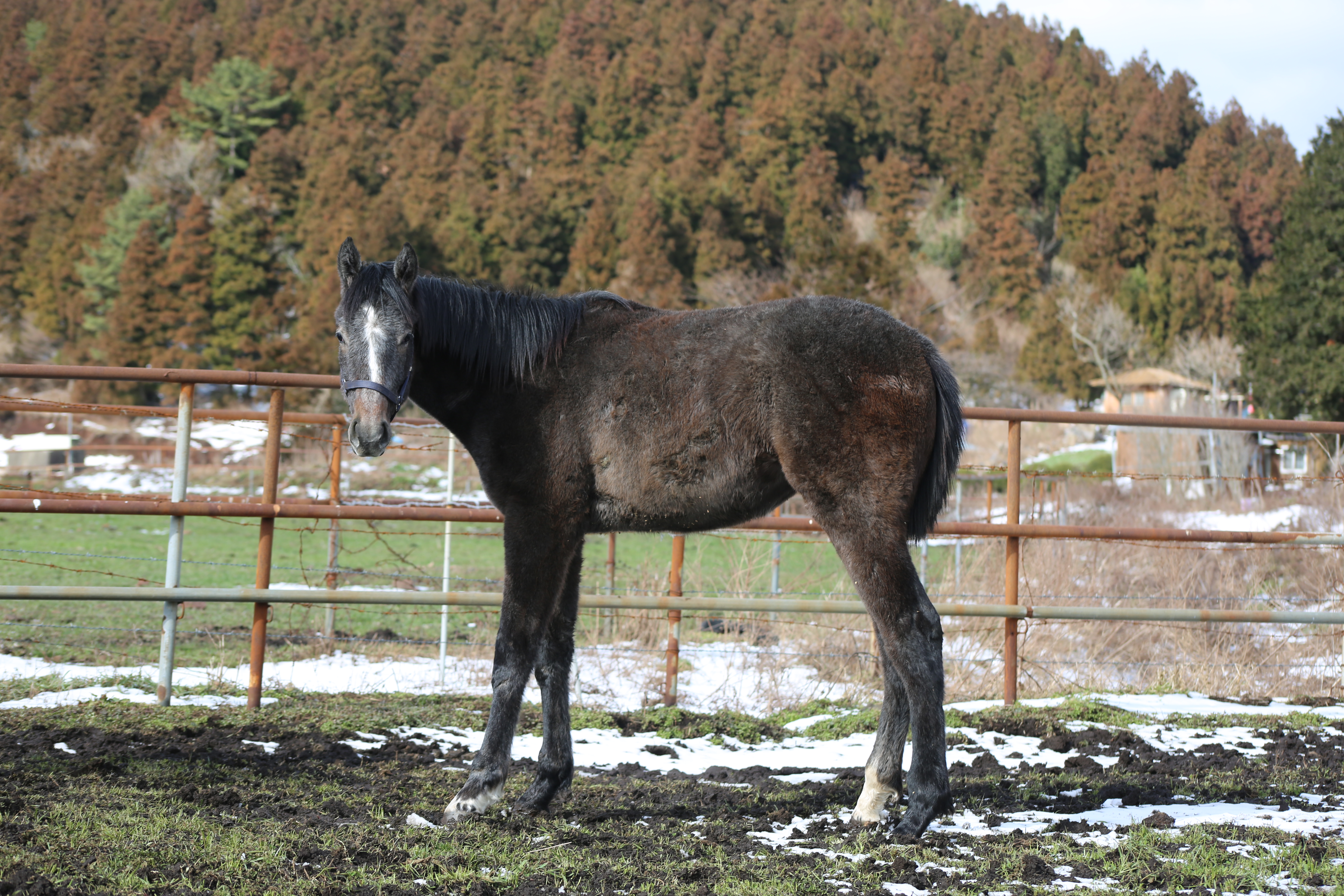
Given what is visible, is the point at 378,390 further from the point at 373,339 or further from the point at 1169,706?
the point at 1169,706

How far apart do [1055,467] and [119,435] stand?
88.6ft

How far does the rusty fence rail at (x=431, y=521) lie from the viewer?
4.84 meters

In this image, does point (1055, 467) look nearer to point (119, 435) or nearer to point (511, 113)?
point (119, 435)

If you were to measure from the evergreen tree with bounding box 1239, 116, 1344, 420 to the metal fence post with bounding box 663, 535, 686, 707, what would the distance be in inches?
916

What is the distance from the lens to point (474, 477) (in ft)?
63.1

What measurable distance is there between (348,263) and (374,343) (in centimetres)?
32

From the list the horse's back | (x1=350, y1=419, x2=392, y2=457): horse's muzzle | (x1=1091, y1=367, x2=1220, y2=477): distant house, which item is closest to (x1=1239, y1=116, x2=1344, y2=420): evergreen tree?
(x1=1091, y1=367, x2=1220, y2=477): distant house

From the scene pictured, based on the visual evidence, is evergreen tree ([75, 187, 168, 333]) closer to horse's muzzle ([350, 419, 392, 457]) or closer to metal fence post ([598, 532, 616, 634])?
metal fence post ([598, 532, 616, 634])

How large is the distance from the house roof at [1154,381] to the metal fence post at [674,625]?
3600 cm

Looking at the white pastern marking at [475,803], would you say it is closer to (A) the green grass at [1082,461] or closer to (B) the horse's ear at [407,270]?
(B) the horse's ear at [407,270]

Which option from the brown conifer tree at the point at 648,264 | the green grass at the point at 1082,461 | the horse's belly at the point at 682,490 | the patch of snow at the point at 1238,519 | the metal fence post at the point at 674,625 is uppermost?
the brown conifer tree at the point at 648,264

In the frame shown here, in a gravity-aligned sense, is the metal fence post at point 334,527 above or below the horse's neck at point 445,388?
below

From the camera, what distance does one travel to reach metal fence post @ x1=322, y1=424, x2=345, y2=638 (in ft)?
20.4

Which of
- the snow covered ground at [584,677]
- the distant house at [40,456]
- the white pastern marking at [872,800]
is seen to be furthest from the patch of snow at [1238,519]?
the distant house at [40,456]
